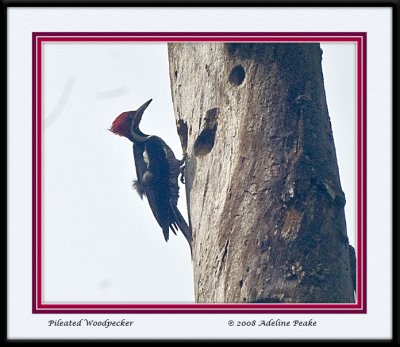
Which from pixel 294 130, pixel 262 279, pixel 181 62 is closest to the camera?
pixel 262 279

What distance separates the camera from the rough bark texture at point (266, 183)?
396cm

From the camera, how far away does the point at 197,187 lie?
4.54m

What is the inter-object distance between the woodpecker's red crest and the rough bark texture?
→ 148 cm

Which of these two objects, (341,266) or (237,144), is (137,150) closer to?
(237,144)

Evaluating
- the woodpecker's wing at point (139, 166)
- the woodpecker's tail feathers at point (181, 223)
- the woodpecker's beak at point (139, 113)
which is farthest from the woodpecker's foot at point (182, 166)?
the woodpecker's beak at point (139, 113)

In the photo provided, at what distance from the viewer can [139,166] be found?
595cm

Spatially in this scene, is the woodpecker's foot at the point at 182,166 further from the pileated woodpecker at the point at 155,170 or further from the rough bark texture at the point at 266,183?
the rough bark texture at the point at 266,183

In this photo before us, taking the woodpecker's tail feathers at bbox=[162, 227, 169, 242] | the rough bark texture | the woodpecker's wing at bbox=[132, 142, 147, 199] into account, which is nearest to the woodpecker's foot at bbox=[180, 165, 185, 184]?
the woodpecker's tail feathers at bbox=[162, 227, 169, 242]

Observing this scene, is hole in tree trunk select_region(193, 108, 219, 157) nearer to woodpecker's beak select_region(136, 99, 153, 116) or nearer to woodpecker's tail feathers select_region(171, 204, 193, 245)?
woodpecker's tail feathers select_region(171, 204, 193, 245)

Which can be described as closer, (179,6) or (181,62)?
(179,6)

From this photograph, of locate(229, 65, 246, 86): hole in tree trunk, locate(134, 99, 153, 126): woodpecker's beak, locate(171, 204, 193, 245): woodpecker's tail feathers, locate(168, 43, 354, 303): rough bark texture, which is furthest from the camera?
locate(134, 99, 153, 126): woodpecker's beak

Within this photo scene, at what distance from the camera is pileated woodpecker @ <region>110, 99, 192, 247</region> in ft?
17.9

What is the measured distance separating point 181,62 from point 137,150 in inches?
50.8

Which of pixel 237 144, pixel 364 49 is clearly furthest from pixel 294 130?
pixel 364 49
